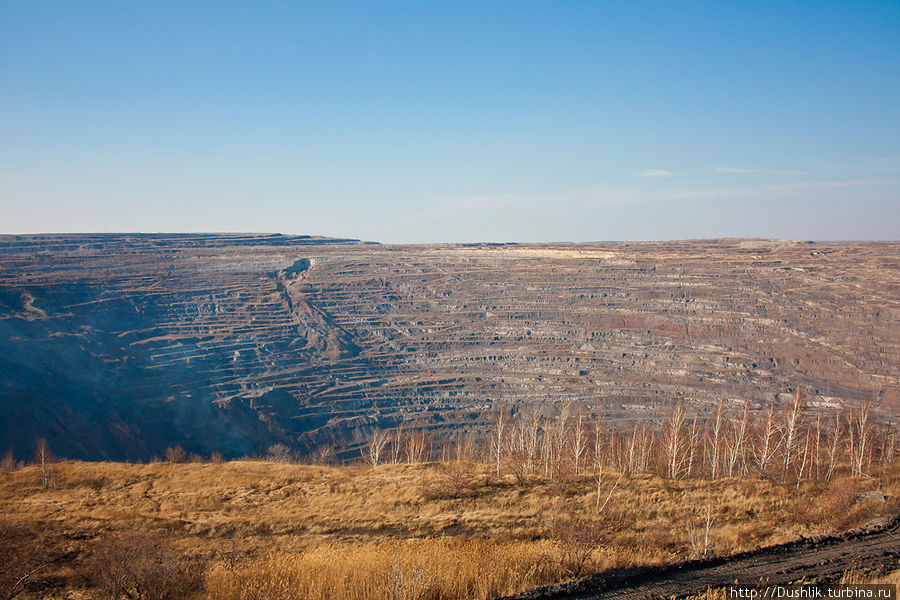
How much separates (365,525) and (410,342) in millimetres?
67789

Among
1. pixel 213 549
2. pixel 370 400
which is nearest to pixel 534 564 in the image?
pixel 213 549

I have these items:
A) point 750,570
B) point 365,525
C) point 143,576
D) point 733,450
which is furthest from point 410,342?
point 750,570

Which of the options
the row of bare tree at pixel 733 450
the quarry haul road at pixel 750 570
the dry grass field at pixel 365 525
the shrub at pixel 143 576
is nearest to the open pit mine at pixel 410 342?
the row of bare tree at pixel 733 450

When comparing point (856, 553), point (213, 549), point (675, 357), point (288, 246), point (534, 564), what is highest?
point (288, 246)

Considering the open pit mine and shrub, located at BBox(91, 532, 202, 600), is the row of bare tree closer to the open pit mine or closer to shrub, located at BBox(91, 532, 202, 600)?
the open pit mine

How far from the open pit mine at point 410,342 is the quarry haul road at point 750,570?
1943 inches

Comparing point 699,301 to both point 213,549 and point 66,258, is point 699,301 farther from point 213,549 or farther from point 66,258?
point 66,258

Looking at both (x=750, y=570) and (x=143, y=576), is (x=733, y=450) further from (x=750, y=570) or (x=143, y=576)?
(x=143, y=576)

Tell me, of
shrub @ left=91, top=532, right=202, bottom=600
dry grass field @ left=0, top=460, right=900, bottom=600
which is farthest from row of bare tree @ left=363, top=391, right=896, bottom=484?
shrub @ left=91, top=532, right=202, bottom=600

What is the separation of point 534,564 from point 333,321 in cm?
8379

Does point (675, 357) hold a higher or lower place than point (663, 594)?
lower

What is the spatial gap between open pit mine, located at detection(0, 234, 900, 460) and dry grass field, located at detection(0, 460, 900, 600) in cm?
3754

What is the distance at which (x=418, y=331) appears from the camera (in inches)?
3479

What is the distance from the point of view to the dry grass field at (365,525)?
30.9 feet
